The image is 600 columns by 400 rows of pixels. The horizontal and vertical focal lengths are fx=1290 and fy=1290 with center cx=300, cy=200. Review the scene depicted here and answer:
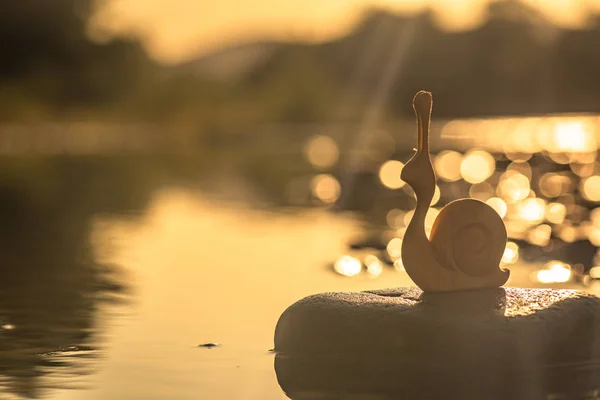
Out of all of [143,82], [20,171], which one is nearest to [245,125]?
[143,82]

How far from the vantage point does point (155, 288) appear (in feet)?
39.9

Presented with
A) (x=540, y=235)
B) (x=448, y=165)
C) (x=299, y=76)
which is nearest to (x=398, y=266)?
(x=540, y=235)

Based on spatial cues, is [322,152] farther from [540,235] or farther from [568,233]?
[540,235]

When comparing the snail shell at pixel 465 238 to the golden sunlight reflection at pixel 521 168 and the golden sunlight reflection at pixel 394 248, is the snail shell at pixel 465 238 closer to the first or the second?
the golden sunlight reflection at pixel 394 248

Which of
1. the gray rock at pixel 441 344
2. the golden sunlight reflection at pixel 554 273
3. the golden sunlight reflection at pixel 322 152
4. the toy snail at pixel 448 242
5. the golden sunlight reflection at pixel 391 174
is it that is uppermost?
the golden sunlight reflection at pixel 322 152

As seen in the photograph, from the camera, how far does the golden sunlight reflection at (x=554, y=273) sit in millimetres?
12797

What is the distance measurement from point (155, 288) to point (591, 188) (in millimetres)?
15620

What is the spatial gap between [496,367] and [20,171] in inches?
1012

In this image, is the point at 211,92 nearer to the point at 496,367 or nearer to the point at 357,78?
the point at 357,78

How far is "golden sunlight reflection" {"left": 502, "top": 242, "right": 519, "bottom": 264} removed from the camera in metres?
14.1

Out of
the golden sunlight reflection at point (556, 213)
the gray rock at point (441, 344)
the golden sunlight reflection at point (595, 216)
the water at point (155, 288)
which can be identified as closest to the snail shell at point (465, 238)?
the gray rock at point (441, 344)

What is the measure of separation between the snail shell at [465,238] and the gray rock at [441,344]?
0.74 ft

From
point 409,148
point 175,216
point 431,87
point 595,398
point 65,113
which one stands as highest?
point 431,87

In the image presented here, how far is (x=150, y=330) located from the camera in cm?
999
